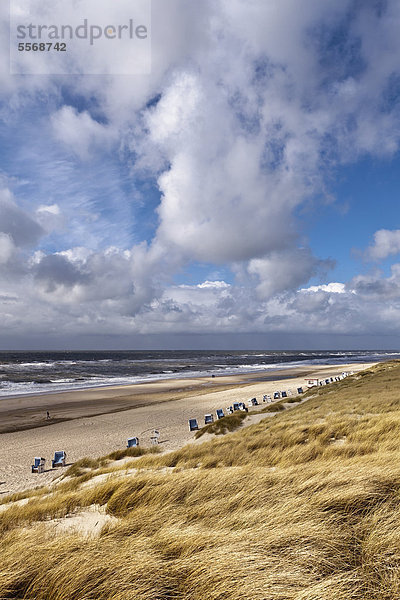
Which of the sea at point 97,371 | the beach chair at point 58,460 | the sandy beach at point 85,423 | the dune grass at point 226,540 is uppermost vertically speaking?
the dune grass at point 226,540

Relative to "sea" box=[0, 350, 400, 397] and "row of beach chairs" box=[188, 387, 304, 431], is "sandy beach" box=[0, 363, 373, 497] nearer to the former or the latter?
"row of beach chairs" box=[188, 387, 304, 431]

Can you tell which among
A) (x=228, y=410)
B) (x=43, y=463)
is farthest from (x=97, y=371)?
(x=43, y=463)

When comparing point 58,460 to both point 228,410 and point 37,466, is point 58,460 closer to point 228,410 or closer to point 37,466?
point 37,466

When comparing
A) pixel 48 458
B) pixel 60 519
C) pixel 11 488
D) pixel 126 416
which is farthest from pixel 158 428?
pixel 60 519

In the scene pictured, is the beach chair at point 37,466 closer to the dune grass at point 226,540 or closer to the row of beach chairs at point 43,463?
the row of beach chairs at point 43,463

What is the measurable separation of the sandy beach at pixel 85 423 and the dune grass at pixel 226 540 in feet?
23.9

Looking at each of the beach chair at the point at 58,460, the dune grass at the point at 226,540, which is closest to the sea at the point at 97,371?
the beach chair at the point at 58,460

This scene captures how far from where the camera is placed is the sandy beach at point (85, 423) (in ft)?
43.4

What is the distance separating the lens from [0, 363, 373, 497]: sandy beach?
521 inches

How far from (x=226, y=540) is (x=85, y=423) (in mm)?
19430

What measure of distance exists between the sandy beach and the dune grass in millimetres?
7293

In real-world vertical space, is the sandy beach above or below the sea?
above

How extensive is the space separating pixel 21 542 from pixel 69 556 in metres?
0.83

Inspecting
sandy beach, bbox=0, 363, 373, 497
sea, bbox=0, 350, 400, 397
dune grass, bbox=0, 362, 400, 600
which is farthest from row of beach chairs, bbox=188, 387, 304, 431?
sea, bbox=0, 350, 400, 397
